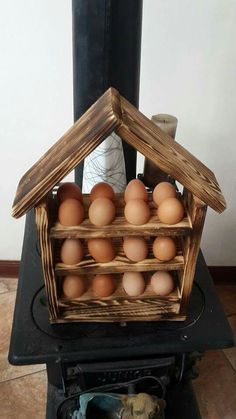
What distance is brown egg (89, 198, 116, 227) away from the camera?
2.10 feet

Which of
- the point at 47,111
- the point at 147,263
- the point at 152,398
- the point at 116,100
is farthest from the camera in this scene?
the point at 47,111

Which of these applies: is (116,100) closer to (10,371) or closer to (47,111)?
(47,111)

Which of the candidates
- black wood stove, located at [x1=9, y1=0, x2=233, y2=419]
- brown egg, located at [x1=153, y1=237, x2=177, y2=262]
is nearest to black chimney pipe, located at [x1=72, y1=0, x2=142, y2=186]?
black wood stove, located at [x1=9, y1=0, x2=233, y2=419]

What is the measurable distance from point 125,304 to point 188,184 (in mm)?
286

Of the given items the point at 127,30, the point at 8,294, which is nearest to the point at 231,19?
the point at 127,30

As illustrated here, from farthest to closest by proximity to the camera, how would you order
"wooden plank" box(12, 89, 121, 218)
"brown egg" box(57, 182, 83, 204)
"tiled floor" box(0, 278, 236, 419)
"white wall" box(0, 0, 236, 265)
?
"tiled floor" box(0, 278, 236, 419) → "white wall" box(0, 0, 236, 265) → "brown egg" box(57, 182, 83, 204) → "wooden plank" box(12, 89, 121, 218)

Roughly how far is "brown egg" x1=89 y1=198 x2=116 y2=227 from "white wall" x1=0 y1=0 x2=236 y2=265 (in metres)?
0.69

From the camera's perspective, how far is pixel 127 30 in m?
0.82

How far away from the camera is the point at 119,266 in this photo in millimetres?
692

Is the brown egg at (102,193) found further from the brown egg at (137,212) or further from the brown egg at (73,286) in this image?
the brown egg at (73,286)

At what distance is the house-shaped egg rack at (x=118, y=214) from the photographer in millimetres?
570

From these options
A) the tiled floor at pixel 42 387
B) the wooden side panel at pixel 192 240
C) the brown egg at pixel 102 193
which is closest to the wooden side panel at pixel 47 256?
the brown egg at pixel 102 193

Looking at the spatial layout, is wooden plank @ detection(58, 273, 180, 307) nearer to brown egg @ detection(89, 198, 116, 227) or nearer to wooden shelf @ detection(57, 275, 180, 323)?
wooden shelf @ detection(57, 275, 180, 323)

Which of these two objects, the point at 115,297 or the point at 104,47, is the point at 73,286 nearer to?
the point at 115,297
